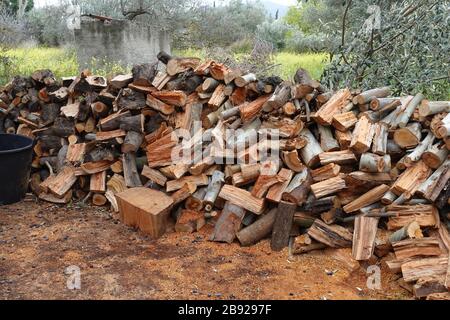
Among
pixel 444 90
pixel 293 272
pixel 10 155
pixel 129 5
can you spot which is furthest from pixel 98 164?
pixel 129 5

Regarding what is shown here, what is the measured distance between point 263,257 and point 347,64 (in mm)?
2778

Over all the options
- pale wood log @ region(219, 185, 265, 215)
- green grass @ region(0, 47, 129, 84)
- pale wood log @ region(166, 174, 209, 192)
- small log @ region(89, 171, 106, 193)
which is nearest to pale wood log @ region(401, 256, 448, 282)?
pale wood log @ region(219, 185, 265, 215)

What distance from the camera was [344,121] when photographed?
365cm

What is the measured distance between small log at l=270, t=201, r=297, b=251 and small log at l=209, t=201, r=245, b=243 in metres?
0.30

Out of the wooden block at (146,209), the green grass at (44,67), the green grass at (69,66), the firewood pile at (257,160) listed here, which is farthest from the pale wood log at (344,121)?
the green grass at (44,67)

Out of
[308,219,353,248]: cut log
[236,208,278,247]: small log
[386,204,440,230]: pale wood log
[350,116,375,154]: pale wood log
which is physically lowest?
[236,208,278,247]: small log

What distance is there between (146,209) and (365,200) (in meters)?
1.74

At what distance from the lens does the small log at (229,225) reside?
12.0ft

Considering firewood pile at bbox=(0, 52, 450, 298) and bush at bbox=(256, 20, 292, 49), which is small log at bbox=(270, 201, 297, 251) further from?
bush at bbox=(256, 20, 292, 49)

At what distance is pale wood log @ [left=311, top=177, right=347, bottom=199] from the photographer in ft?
11.4

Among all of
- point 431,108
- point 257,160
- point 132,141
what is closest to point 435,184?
point 431,108

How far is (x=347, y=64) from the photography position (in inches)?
206

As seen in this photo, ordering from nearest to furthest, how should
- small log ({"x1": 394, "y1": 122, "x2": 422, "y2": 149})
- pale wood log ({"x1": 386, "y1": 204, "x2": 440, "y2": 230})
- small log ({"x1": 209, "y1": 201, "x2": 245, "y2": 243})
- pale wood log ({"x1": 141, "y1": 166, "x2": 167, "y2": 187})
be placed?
pale wood log ({"x1": 386, "y1": 204, "x2": 440, "y2": 230})
small log ({"x1": 394, "y1": 122, "x2": 422, "y2": 149})
small log ({"x1": 209, "y1": 201, "x2": 245, "y2": 243})
pale wood log ({"x1": 141, "y1": 166, "x2": 167, "y2": 187})
